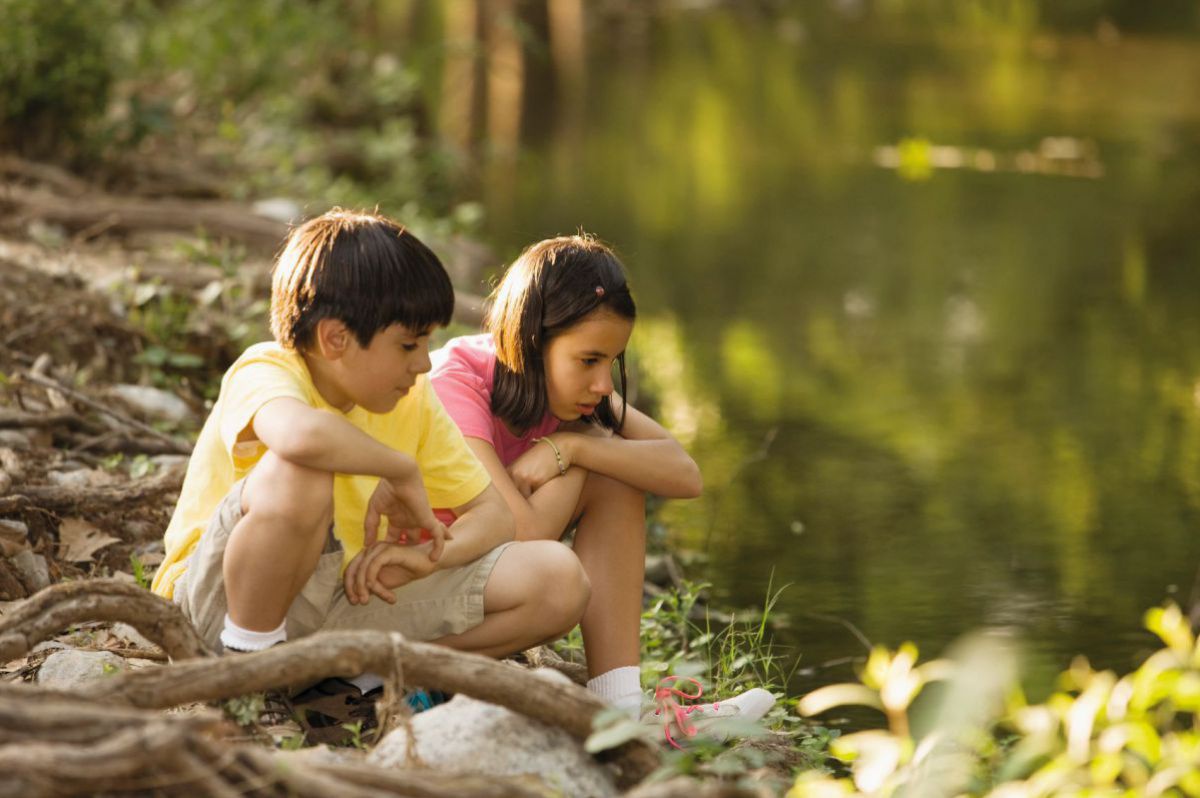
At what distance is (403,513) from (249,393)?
0.32 metres

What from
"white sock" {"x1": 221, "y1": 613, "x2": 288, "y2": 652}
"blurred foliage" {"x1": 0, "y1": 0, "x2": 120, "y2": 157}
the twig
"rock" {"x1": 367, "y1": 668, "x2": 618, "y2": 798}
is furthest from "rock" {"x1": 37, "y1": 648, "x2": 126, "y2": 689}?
"blurred foliage" {"x1": 0, "y1": 0, "x2": 120, "y2": 157}

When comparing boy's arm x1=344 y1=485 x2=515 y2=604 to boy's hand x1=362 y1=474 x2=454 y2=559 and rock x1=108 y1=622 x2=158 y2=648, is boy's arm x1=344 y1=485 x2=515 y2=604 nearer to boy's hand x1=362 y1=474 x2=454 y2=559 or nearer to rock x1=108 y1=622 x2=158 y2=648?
boy's hand x1=362 y1=474 x2=454 y2=559

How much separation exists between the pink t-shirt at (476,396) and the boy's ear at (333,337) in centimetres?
46

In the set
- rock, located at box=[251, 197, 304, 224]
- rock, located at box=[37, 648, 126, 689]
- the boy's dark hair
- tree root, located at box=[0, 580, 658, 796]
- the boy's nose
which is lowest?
rock, located at box=[37, 648, 126, 689]

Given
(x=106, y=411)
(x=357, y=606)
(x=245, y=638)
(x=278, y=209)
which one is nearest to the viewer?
(x=245, y=638)

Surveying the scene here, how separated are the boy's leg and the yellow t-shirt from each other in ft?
0.38

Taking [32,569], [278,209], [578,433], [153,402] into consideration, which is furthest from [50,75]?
[578,433]

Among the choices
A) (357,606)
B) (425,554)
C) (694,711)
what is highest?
(425,554)

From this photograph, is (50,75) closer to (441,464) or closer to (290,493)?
(441,464)

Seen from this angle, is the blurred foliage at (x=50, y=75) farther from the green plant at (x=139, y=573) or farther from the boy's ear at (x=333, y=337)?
the boy's ear at (x=333, y=337)

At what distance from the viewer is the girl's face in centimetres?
294

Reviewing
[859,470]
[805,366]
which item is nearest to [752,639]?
[859,470]

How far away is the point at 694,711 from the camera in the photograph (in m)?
2.79

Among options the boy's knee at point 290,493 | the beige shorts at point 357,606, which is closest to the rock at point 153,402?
the beige shorts at point 357,606
